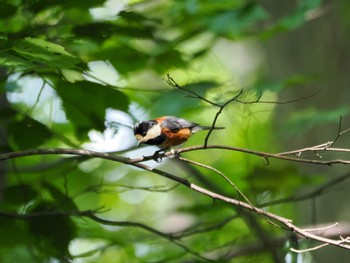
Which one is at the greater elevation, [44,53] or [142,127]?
[142,127]

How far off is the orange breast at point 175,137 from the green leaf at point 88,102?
0.82 feet

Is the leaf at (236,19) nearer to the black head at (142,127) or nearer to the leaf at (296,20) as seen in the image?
the leaf at (296,20)

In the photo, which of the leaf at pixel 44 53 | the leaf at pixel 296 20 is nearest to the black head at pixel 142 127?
the leaf at pixel 44 53

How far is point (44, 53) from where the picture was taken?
1.70 metres

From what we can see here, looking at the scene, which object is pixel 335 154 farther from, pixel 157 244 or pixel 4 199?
pixel 4 199

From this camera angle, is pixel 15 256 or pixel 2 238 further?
pixel 15 256

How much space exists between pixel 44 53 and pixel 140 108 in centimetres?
122

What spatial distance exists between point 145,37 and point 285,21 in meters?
0.80

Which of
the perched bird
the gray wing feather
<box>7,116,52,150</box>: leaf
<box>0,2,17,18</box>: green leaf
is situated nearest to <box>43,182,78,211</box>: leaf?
<box>7,116,52,150</box>: leaf

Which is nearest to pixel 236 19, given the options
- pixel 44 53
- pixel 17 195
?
pixel 17 195

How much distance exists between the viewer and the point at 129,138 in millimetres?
3217

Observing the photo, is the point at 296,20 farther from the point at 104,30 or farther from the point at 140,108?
the point at 104,30

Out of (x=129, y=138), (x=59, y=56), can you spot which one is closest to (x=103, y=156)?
(x=59, y=56)

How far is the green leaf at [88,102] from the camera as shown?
2192 mm
